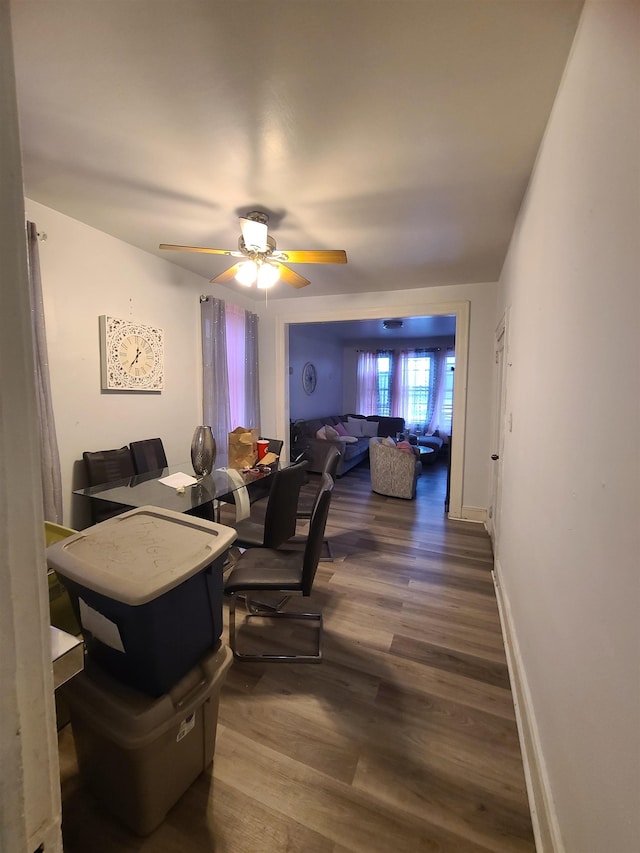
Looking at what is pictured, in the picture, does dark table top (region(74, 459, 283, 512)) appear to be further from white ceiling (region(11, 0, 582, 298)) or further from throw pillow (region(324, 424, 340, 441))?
throw pillow (region(324, 424, 340, 441))

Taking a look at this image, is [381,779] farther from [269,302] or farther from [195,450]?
[269,302]

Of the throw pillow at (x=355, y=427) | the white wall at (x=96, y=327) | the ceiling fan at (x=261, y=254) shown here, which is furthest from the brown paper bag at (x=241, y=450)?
the throw pillow at (x=355, y=427)

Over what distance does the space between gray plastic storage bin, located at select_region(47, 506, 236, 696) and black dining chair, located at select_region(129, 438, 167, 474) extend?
1754 millimetres

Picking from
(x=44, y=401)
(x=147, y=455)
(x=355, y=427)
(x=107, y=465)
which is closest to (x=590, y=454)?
(x=44, y=401)

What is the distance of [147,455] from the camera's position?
115 inches

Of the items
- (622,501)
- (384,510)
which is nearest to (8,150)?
(622,501)

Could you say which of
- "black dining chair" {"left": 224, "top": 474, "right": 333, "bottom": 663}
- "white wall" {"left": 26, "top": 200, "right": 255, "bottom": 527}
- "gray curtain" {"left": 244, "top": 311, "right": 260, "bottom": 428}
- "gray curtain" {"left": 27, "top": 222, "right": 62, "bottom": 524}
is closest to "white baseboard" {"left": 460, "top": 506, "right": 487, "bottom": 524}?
"black dining chair" {"left": 224, "top": 474, "right": 333, "bottom": 663}

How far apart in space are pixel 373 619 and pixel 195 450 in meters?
1.56

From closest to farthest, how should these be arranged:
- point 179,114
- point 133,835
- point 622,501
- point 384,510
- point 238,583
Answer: point 622,501 < point 133,835 < point 179,114 < point 238,583 < point 384,510

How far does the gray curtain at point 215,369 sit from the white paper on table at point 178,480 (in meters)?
1.25

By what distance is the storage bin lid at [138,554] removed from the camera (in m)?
0.94

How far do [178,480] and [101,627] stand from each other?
1.33m

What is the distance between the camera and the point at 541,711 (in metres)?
1.22

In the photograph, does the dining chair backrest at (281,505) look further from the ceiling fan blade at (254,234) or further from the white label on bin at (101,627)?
the ceiling fan blade at (254,234)
